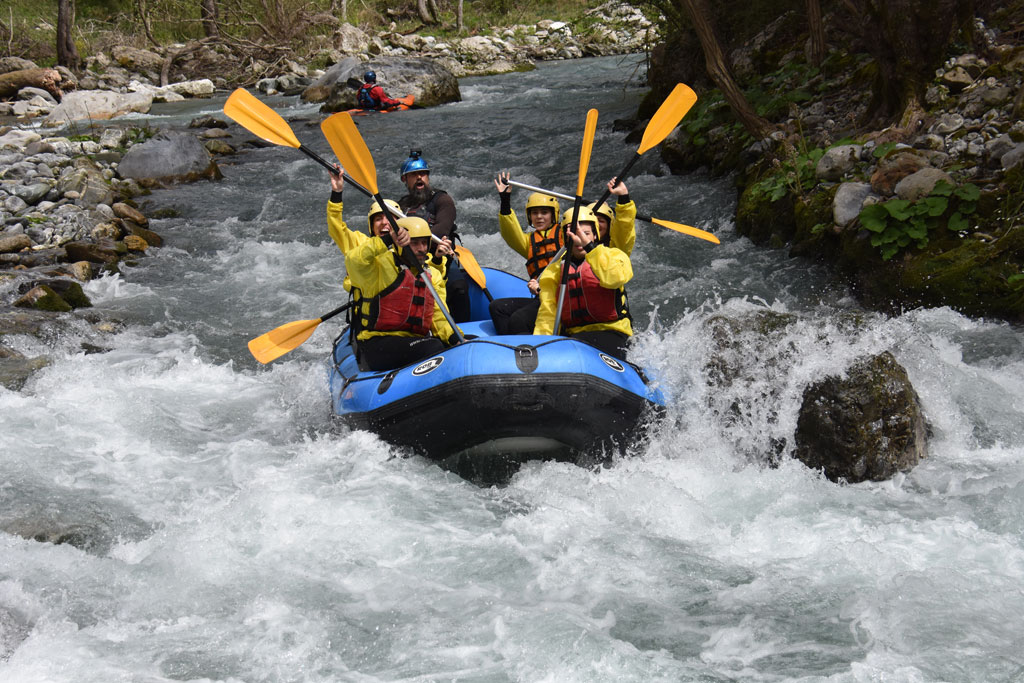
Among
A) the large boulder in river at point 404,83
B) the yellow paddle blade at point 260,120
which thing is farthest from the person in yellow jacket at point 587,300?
the large boulder in river at point 404,83

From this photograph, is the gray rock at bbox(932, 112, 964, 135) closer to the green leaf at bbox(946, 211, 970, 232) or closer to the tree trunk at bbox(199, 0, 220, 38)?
the green leaf at bbox(946, 211, 970, 232)

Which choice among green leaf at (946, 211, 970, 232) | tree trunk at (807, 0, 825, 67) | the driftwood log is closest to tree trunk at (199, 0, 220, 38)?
the driftwood log

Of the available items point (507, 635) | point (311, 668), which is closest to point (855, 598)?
point (507, 635)

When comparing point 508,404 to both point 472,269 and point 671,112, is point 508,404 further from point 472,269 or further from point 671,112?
point 671,112

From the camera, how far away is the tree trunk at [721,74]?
786 centimetres

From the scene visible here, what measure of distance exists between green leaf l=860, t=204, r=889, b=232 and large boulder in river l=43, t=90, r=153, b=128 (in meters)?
12.0

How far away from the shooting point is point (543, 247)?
217 inches

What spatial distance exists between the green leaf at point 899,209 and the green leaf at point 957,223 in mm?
257

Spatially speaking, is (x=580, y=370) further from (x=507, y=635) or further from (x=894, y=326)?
(x=894, y=326)

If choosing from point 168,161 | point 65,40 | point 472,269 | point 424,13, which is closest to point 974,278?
point 472,269

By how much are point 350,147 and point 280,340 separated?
1.18 m

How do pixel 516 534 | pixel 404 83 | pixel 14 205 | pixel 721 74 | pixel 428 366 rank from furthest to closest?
pixel 404 83 < pixel 14 205 < pixel 721 74 < pixel 428 366 < pixel 516 534

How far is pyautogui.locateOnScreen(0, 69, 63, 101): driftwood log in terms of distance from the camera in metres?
16.3

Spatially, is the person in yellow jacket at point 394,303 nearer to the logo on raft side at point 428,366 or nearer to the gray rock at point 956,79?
the logo on raft side at point 428,366
